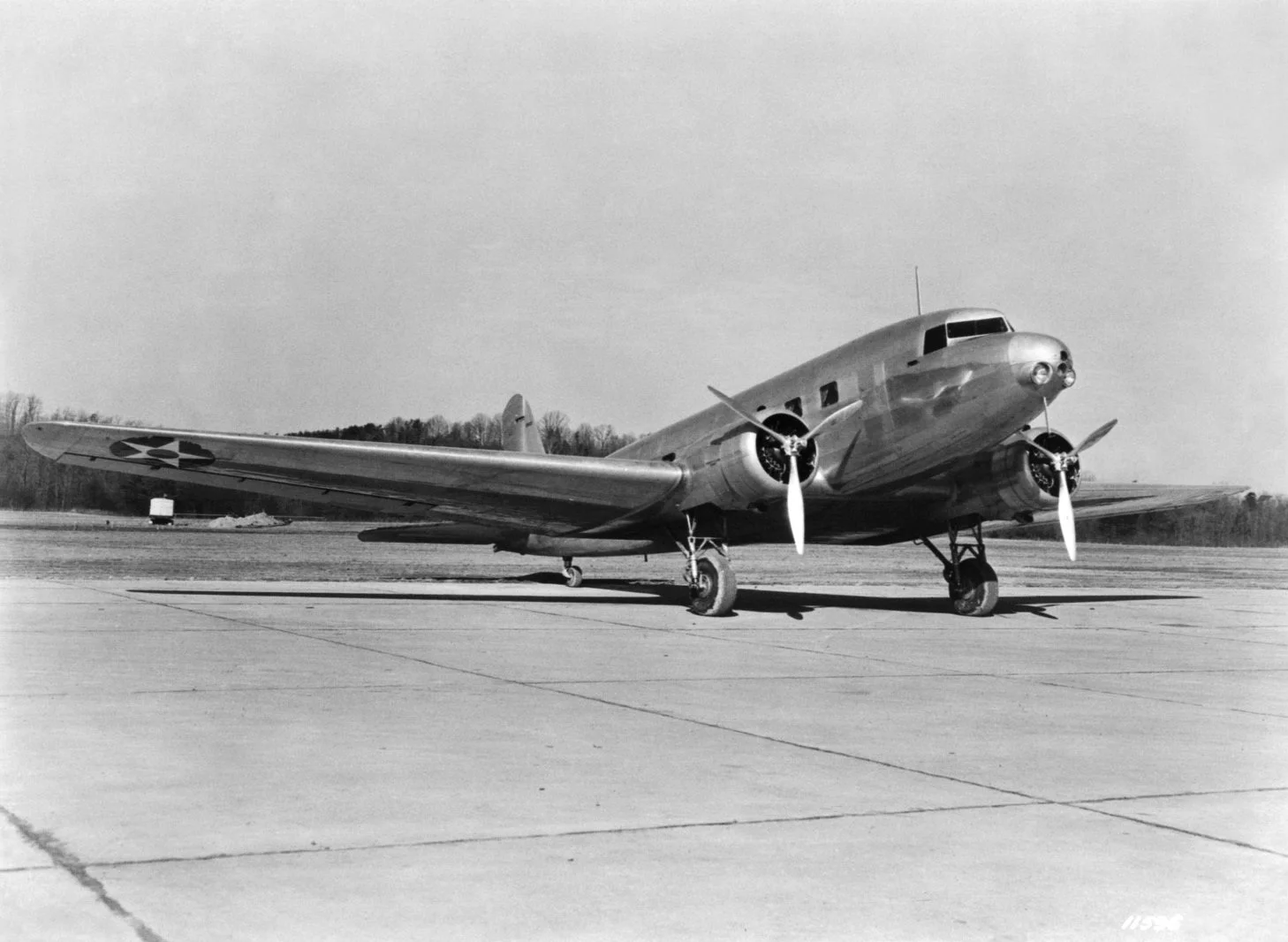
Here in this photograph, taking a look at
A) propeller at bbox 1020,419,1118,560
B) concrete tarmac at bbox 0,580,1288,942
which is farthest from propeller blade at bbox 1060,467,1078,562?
concrete tarmac at bbox 0,580,1288,942

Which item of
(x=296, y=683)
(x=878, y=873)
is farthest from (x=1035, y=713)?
(x=296, y=683)

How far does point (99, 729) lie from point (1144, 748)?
6224mm

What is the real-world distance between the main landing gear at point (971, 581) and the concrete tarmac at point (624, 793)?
6.65 m

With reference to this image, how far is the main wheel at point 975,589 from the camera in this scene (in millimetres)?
19625

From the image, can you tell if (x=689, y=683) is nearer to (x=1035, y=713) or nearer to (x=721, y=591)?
(x=1035, y=713)

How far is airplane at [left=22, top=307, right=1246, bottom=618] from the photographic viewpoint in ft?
56.0

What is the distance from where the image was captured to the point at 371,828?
504 centimetres

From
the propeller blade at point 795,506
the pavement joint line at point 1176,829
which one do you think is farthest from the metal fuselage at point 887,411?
the pavement joint line at point 1176,829

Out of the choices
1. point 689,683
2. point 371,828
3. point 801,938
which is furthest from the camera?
point 689,683

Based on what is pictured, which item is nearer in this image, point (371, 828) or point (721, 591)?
point (371, 828)

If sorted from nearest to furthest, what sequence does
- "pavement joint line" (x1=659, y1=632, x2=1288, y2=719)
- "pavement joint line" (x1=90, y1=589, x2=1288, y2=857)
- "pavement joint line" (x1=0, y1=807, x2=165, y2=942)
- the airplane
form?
"pavement joint line" (x1=0, y1=807, x2=165, y2=942)
"pavement joint line" (x1=90, y1=589, x2=1288, y2=857)
"pavement joint line" (x1=659, y1=632, x2=1288, y2=719)
the airplane

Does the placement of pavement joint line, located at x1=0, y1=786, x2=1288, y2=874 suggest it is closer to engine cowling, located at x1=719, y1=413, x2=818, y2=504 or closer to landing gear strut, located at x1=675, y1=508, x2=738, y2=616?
engine cowling, located at x1=719, y1=413, x2=818, y2=504

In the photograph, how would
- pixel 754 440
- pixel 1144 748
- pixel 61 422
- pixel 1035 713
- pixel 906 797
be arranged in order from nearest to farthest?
pixel 906 797, pixel 1144 748, pixel 1035 713, pixel 61 422, pixel 754 440

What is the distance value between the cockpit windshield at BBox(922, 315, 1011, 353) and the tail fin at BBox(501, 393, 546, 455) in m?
13.5
